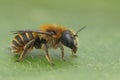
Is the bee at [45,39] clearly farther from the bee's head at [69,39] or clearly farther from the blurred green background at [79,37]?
the blurred green background at [79,37]

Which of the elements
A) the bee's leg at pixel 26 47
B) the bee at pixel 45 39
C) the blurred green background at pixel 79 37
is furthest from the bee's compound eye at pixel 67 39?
the bee's leg at pixel 26 47

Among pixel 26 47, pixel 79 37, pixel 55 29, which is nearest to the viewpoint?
pixel 26 47

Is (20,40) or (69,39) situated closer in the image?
(20,40)

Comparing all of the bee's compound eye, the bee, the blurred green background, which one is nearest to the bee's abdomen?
the bee

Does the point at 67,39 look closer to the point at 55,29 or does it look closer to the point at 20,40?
the point at 55,29

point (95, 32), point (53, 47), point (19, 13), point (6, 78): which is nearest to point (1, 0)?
point (19, 13)

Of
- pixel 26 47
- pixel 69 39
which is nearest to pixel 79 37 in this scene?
pixel 69 39

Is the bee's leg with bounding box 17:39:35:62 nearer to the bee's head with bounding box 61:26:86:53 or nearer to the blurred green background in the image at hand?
the blurred green background
